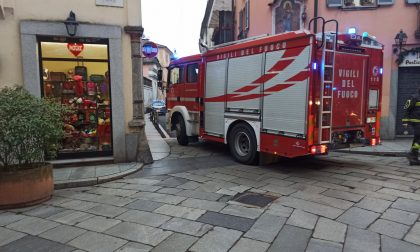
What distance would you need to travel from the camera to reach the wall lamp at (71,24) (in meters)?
6.93

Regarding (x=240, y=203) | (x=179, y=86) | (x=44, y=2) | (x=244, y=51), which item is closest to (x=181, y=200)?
(x=240, y=203)

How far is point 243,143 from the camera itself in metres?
8.09

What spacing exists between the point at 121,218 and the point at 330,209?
9.34 feet

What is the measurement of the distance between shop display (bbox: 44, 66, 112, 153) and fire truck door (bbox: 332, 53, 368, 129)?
486cm

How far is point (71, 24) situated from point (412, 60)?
33.8 ft

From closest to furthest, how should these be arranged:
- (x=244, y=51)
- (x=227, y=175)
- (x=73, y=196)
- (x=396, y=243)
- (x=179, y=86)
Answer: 1. (x=396, y=243)
2. (x=73, y=196)
3. (x=227, y=175)
4. (x=244, y=51)
5. (x=179, y=86)

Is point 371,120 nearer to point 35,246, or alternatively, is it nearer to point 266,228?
point 266,228

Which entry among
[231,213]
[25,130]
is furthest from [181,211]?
[25,130]

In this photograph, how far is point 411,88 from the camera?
37.8 ft

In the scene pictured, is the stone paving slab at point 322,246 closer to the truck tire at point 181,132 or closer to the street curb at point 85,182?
the street curb at point 85,182

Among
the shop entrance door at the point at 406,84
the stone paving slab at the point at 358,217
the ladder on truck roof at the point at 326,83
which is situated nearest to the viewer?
the stone paving slab at the point at 358,217

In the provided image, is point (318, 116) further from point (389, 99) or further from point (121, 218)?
point (389, 99)

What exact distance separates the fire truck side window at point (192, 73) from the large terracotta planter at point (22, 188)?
5.31 meters


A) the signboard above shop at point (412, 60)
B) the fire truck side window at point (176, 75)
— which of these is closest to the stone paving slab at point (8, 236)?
the fire truck side window at point (176, 75)
